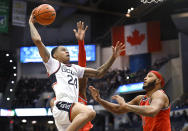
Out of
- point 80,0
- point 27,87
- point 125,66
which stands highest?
point 80,0

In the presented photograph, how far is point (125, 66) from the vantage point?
919 inches

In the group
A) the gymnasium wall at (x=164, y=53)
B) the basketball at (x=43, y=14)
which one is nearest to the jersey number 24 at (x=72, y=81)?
the basketball at (x=43, y=14)

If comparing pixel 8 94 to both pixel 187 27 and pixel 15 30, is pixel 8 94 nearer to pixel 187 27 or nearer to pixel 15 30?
pixel 15 30

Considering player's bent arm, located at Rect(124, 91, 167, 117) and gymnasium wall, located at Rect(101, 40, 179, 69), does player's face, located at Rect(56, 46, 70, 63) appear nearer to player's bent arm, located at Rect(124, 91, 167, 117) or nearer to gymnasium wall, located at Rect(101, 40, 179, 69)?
player's bent arm, located at Rect(124, 91, 167, 117)

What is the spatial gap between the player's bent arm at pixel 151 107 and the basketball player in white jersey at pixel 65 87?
0.50 metres

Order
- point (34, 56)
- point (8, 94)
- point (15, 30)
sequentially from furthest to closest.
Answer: point (34, 56)
point (15, 30)
point (8, 94)

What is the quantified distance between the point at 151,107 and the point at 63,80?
1.25 meters

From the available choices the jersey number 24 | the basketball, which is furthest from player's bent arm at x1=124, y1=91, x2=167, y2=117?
the basketball

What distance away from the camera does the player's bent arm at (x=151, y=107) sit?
12.4ft

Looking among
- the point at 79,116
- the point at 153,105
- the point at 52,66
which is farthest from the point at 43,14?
the point at 153,105

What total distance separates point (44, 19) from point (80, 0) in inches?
740

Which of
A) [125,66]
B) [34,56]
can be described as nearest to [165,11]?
[125,66]

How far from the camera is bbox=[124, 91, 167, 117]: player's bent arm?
378 centimetres

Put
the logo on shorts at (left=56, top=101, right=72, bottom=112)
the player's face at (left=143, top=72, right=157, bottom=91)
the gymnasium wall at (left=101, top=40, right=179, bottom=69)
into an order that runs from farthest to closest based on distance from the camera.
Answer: the gymnasium wall at (left=101, top=40, right=179, bottom=69) → the player's face at (left=143, top=72, right=157, bottom=91) → the logo on shorts at (left=56, top=101, right=72, bottom=112)
